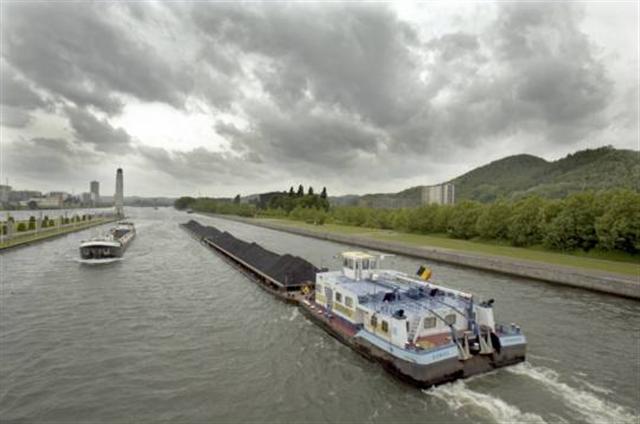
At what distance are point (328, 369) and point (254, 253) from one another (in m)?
31.9

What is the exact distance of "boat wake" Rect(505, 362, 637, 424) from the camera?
15336 mm

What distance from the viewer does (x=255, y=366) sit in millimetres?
20109

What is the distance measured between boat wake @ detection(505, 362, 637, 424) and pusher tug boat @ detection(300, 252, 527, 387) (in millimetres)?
1215

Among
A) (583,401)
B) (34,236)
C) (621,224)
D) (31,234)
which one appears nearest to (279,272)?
(583,401)

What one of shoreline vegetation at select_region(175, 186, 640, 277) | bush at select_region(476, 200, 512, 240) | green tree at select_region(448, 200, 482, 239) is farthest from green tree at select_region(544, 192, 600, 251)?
green tree at select_region(448, 200, 482, 239)

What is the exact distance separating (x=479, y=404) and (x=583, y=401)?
4378 mm

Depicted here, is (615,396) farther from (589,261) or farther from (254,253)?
(254,253)

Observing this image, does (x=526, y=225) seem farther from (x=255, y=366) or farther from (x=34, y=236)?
(x=34, y=236)

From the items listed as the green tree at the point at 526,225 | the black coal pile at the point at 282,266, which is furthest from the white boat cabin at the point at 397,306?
the green tree at the point at 526,225

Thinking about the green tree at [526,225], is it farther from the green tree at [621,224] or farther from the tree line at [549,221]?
the green tree at [621,224]

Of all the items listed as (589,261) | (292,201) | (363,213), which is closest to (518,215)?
(589,261)

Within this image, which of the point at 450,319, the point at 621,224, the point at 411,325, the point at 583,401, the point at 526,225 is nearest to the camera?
the point at 583,401

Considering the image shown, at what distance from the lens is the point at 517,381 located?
18.2 meters

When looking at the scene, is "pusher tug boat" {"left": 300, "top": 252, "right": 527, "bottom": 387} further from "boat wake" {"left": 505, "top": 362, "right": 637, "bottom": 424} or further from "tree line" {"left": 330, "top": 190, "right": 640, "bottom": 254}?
"tree line" {"left": 330, "top": 190, "right": 640, "bottom": 254}
